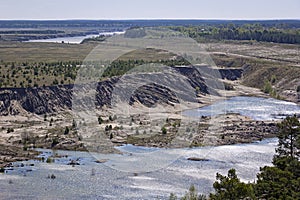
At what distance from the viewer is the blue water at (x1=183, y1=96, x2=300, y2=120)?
74537 mm

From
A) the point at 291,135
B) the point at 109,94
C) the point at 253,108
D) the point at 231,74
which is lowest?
the point at 291,135

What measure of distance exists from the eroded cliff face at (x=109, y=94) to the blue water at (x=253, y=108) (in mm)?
5250

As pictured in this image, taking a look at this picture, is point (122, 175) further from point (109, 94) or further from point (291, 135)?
point (109, 94)

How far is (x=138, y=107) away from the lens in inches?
2943

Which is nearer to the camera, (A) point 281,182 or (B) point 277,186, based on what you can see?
(B) point 277,186

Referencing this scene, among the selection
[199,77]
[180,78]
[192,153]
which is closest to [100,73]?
[180,78]

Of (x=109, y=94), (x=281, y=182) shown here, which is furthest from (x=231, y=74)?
(x=281, y=182)

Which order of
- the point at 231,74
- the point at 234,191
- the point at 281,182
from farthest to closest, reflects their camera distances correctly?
the point at 231,74 → the point at 281,182 → the point at 234,191

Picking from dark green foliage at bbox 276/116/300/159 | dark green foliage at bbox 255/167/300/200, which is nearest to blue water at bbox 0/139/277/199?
dark green foliage at bbox 276/116/300/159

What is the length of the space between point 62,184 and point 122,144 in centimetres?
1476

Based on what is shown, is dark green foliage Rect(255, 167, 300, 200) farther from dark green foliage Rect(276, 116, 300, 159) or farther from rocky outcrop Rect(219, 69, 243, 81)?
rocky outcrop Rect(219, 69, 243, 81)

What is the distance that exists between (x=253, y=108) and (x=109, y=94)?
73.8 ft

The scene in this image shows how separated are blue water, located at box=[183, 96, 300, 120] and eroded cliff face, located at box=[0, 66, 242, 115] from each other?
17.2ft

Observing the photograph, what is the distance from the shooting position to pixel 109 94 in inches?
2943
